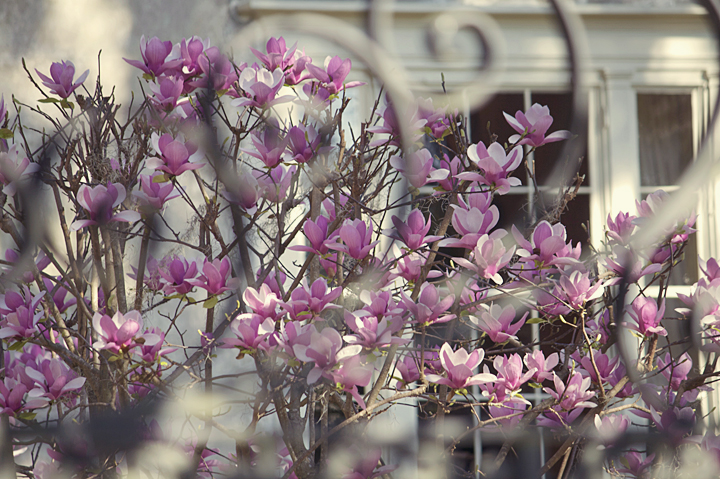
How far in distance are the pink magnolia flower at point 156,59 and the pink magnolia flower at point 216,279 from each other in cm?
45

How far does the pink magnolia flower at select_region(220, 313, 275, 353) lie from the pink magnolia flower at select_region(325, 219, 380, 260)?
0.57 feet

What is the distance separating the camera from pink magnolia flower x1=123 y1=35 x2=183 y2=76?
4.11 ft

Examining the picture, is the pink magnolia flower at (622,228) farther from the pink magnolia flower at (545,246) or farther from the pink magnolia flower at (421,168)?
the pink magnolia flower at (421,168)

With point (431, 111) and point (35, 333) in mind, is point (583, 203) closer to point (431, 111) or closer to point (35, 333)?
point (431, 111)

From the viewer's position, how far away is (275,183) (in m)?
1.30

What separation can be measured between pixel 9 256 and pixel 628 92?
2.78 m

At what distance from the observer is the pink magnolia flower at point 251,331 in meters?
0.96

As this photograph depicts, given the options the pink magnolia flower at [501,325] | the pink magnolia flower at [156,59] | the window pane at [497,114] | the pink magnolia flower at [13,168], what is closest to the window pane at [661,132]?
the window pane at [497,114]

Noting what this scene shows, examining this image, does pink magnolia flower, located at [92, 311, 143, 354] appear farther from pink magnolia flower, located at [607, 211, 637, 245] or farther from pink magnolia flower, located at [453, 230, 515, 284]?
pink magnolia flower, located at [607, 211, 637, 245]

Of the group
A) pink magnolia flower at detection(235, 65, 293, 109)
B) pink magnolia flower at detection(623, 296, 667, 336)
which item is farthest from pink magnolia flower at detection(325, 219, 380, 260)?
pink magnolia flower at detection(623, 296, 667, 336)

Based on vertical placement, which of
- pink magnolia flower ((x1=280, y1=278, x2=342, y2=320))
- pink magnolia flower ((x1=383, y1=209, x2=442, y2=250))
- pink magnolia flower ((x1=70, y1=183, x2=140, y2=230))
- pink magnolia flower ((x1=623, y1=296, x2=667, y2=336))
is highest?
pink magnolia flower ((x1=70, y1=183, x2=140, y2=230))

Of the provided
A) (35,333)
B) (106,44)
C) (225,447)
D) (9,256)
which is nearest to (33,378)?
(35,333)

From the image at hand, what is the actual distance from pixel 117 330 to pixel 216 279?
0.64 feet

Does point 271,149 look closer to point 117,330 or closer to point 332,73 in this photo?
point 332,73
